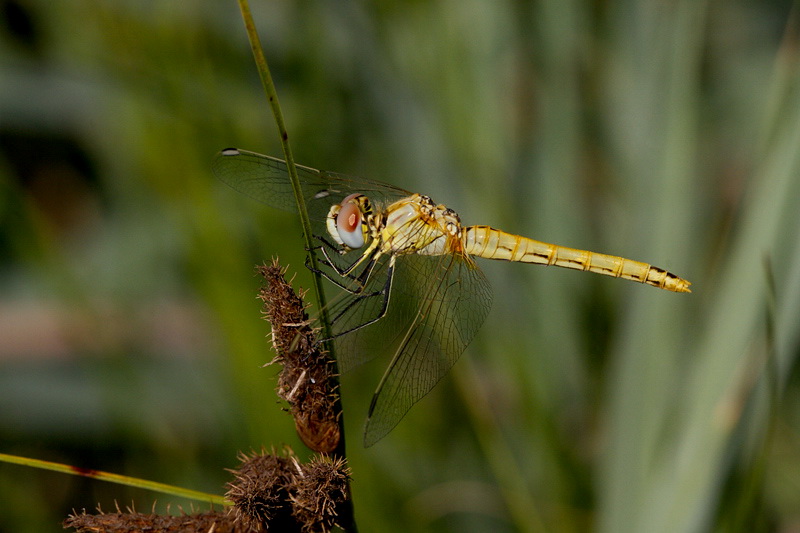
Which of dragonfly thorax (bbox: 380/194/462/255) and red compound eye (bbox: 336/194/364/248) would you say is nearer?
red compound eye (bbox: 336/194/364/248)

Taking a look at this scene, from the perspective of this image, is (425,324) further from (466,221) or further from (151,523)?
(151,523)

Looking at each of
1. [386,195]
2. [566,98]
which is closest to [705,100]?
[566,98]

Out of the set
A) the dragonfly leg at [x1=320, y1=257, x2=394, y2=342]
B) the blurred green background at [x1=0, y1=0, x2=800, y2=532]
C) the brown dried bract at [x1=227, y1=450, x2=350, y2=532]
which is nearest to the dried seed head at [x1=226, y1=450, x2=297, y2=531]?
the brown dried bract at [x1=227, y1=450, x2=350, y2=532]

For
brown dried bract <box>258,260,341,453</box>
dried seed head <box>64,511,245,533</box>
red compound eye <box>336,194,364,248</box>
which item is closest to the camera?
dried seed head <box>64,511,245,533</box>

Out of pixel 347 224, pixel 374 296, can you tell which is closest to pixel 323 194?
pixel 347 224

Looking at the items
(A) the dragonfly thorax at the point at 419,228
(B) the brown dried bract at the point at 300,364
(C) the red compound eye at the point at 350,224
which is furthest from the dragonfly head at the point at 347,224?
(B) the brown dried bract at the point at 300,364

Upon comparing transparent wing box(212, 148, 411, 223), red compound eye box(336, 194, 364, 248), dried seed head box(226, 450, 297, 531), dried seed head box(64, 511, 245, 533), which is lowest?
dried seed head box(64, 511, 245, 533)

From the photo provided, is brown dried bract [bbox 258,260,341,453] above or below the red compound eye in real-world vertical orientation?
below

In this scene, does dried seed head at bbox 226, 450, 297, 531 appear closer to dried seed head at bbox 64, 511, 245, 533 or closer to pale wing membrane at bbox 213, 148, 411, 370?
dried seed head at bbox 64, 511, 245, 533
